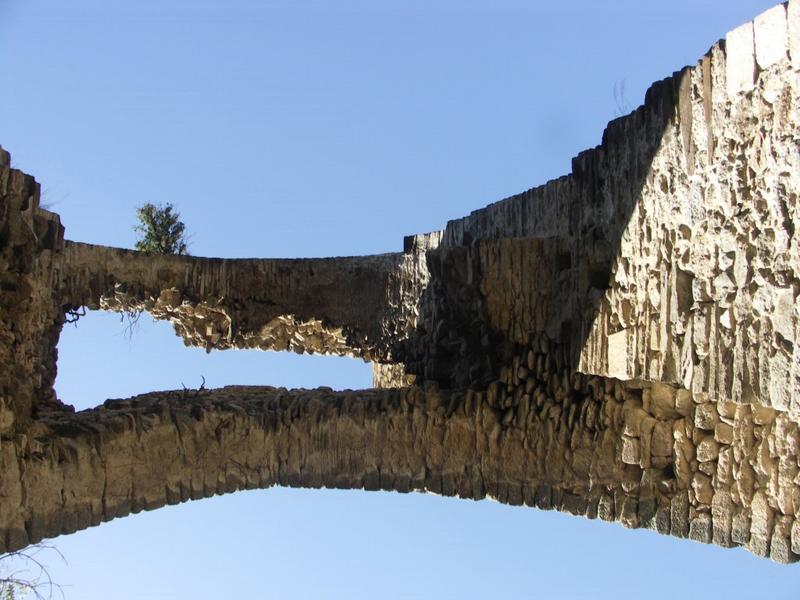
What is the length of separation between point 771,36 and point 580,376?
253 cm

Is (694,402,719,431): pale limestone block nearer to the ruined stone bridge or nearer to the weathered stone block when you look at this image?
the ruined stone bridge

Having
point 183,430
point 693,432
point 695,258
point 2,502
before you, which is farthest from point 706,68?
point 2,502

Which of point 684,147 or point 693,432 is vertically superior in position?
point 684,147

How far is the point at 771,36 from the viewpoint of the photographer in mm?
3885

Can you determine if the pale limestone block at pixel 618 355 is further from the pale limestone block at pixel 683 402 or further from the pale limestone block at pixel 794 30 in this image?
the pale limestone block at pixel 794 30

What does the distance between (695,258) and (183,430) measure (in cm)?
309

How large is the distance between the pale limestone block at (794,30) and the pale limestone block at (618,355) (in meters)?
1.76

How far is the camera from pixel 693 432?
5.25m

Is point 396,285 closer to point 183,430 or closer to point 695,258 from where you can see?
point 183,430

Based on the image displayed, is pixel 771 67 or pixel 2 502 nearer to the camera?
pixel 771 67

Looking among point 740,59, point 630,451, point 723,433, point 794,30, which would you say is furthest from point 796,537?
point 794,30

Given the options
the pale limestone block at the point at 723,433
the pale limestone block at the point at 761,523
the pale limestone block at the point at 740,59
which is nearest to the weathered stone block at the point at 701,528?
the pale limestone block at the point at 761,523

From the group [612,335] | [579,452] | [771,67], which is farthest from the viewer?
[579,452]

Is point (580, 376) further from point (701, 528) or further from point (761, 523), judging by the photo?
point (761, 523)
